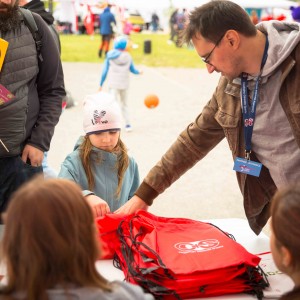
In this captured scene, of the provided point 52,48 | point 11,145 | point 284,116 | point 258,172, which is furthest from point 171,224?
point 52,48

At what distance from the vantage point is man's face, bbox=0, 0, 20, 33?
296cm

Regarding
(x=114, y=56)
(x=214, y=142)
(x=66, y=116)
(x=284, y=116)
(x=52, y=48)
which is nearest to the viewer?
(x=284, y=116)

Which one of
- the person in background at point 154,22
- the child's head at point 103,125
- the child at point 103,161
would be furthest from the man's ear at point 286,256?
the person in background at point 154,22

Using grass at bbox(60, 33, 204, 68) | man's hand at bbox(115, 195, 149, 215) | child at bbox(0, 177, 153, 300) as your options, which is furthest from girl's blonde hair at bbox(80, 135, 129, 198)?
grass at bbox(60, 33, 204, 68)

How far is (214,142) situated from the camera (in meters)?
2.91

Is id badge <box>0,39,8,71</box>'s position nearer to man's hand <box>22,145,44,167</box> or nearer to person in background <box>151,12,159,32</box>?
man's hand <box>22,145,44,167</box>

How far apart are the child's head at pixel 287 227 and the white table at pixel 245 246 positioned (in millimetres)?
526

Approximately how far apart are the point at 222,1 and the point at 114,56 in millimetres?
6202

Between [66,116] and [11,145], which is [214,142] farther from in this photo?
[66,116]

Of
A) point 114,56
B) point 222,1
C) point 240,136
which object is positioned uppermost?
point 222,1

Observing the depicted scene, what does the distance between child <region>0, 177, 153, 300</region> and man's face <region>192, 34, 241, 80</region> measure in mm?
1207

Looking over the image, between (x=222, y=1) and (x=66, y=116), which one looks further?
(x=66, y=116)

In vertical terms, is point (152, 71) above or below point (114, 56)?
below

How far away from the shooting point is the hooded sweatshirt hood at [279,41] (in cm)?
253
